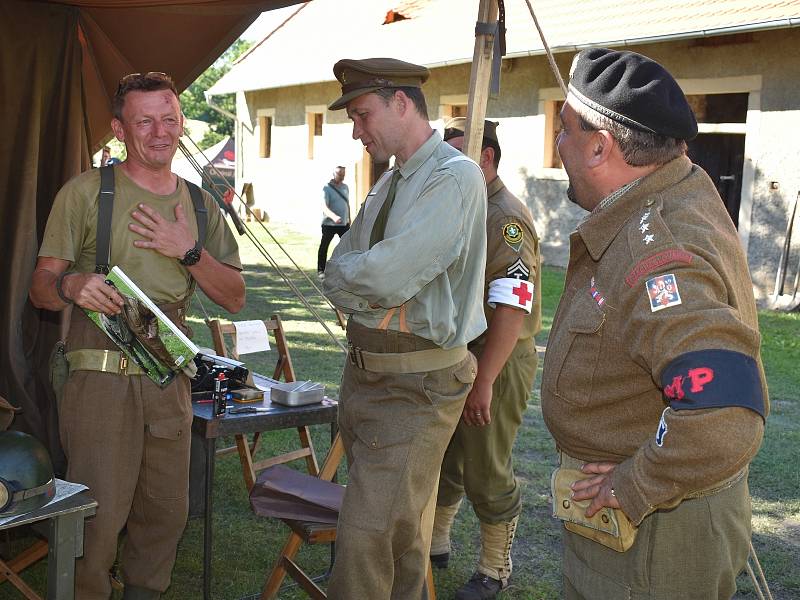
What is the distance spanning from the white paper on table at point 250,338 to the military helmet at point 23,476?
199 centimetres

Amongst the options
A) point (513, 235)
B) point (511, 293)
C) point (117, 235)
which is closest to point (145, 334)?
point (117, 235)

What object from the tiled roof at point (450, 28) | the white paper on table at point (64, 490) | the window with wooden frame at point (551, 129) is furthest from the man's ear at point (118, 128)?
the window with wooden frame at point (551, 129)

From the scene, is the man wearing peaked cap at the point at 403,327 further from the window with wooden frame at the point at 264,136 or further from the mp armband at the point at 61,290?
the window with wooden frame at the point at 264,136

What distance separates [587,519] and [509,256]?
Result: 1842mm

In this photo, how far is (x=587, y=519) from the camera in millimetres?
1982

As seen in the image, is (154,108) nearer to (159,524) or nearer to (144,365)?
(144,365)

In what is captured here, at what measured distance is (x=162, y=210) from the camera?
315 cm

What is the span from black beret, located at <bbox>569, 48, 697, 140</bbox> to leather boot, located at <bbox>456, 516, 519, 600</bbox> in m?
2.46

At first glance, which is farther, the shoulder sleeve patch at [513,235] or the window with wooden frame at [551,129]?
the window with wooden frame at [551,129]

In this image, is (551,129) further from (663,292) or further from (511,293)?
(663,292)

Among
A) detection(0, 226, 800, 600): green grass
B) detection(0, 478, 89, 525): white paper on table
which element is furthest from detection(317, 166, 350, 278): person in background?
detection(0, 478, 89, 525): white paper on table

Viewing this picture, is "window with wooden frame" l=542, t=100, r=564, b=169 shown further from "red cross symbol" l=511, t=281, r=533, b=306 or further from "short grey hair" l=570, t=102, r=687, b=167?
"short grey hair" l=570, t=102, r=687, b=167

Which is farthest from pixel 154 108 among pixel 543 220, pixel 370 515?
pixel 543 220

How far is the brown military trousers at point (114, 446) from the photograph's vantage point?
3016 millimetres
